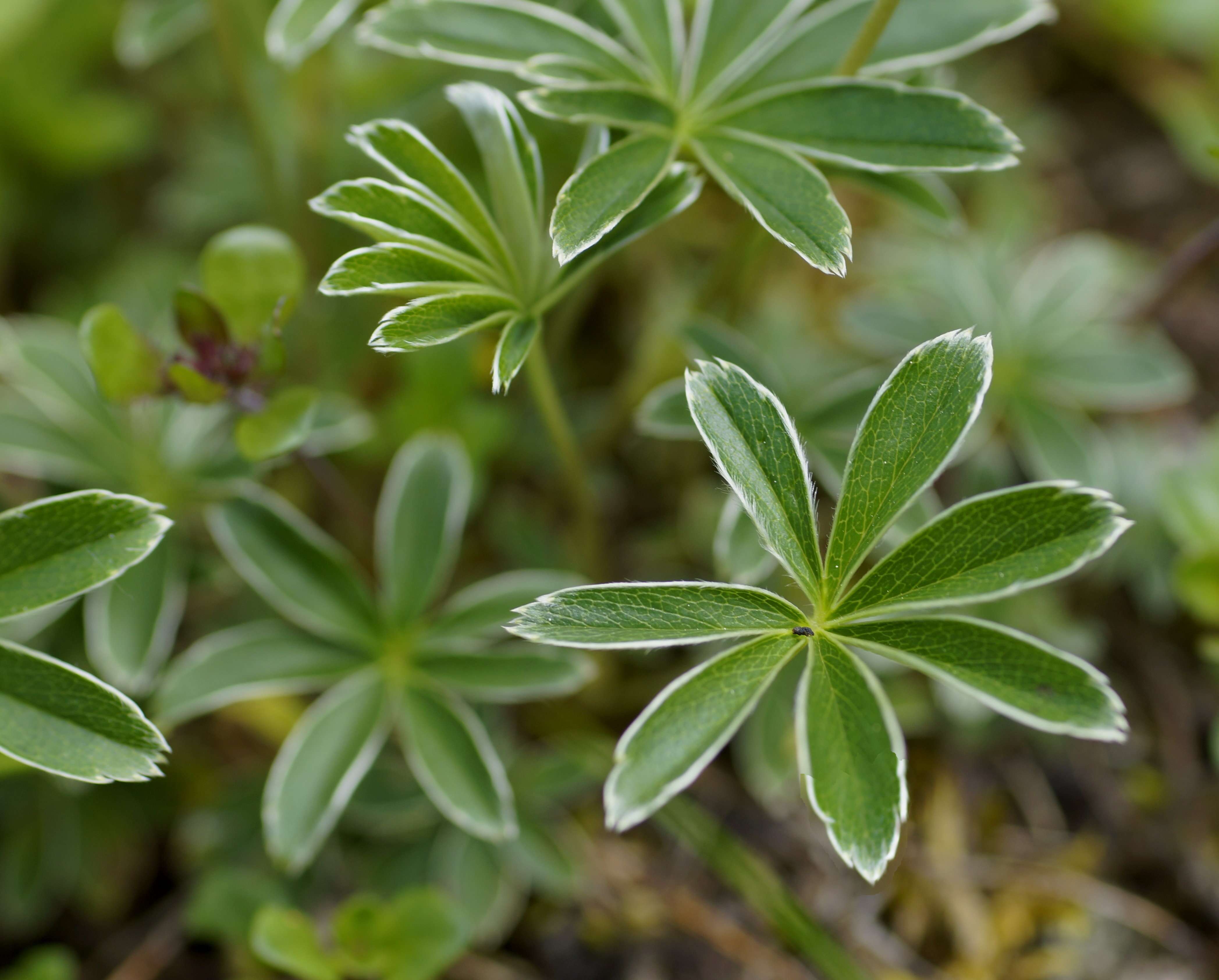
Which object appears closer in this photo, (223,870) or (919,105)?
(919,105)

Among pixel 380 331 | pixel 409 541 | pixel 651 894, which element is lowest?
pixel 651 894

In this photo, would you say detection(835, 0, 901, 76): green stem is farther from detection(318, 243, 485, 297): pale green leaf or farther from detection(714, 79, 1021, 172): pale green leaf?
detection(318, 243, 485, 297): pale green leaf

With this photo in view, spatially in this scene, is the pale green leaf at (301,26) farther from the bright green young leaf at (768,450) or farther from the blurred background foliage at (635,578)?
the bright green young leaf at (768,450)

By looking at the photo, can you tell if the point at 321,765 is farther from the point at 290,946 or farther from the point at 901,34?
the point at 901,34

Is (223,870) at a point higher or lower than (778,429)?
lower

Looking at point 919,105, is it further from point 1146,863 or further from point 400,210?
point 1146,863

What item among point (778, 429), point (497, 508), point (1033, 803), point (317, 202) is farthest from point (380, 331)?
point (1033, 803)

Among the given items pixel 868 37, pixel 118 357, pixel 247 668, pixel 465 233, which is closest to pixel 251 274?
pixel 118 357

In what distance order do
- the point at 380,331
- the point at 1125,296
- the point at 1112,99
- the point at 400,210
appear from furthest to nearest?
the point at 1112,99, the point at 1125,296, the point at 400,210, the point at 380,331
